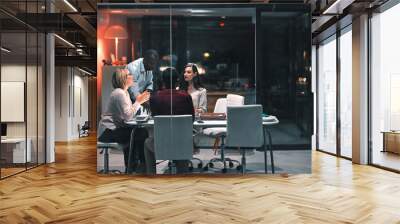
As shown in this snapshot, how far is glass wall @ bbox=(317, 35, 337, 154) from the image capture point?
9.14 m

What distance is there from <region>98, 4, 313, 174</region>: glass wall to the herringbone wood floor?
0.66 metres

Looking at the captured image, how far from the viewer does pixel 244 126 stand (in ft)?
19.8

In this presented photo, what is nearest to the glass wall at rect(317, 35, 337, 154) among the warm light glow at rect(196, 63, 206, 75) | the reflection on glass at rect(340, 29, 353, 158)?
the reflection on glass at rect(340, 29, 353, 158)

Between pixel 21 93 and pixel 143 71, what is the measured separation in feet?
7.56

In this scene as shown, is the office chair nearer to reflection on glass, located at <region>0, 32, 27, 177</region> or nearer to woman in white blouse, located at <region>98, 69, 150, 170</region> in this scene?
woman in white blouse, located at <region>98, 69, 150, 170</region>

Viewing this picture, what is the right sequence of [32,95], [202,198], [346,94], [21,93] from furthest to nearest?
[346,94], [32,95], [21,93], [202,198]

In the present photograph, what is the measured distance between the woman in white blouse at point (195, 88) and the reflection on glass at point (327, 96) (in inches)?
172

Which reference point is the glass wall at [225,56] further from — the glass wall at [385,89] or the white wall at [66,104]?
the white wall at [66,104]

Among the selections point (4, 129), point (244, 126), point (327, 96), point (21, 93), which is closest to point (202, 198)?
point (244, 126)

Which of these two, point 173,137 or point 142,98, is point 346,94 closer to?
point 173,137

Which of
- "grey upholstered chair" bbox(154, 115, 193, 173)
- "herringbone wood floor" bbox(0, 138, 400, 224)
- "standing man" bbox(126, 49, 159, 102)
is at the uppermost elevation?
"standing man" bbox(126, 49, 159, 102)

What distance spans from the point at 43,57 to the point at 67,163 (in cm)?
217

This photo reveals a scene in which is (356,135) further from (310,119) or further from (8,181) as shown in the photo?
(8,181)

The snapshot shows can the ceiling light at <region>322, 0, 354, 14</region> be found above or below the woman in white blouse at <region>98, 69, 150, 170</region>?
above
